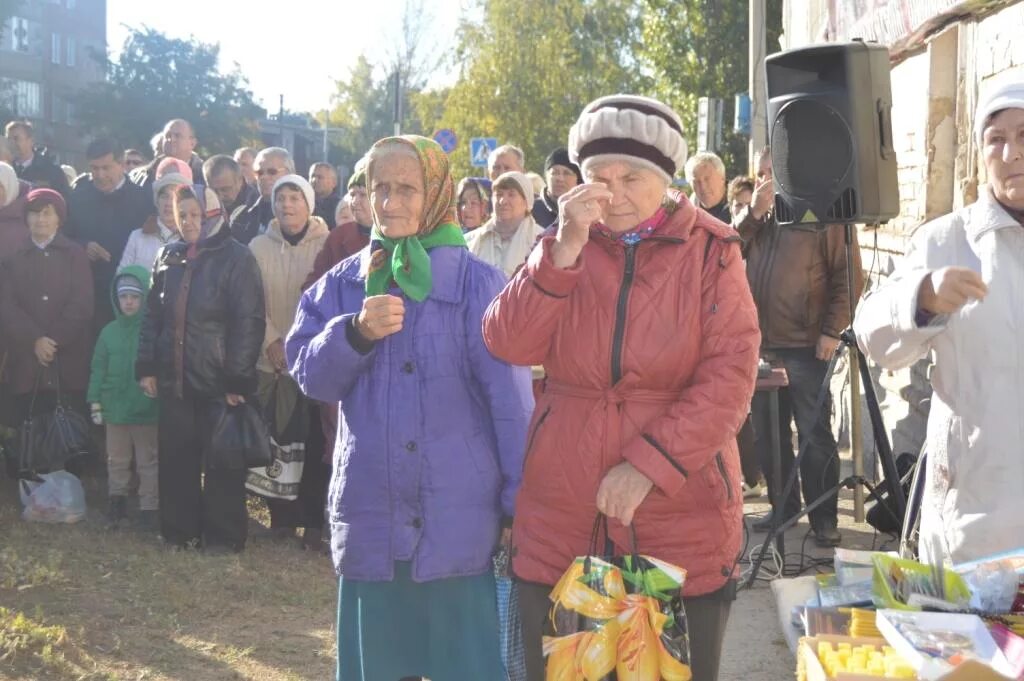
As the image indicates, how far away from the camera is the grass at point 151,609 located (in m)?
5.80

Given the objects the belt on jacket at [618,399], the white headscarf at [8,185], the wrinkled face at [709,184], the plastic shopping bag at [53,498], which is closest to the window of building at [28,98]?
the white headscarf at [8,185]

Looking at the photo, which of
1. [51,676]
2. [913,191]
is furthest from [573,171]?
[51,676]

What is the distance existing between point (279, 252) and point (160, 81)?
40933 mm

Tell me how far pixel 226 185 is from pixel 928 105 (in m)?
4.73

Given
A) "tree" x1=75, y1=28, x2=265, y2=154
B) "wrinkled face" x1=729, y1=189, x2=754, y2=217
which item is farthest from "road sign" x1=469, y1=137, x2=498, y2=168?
"tree" x1=75, y1=28, x2=265, y2=154

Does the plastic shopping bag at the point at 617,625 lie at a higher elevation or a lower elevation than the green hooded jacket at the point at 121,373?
lower

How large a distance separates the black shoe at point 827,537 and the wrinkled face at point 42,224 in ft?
16.4

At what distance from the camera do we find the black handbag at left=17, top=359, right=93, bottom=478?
26.8ft

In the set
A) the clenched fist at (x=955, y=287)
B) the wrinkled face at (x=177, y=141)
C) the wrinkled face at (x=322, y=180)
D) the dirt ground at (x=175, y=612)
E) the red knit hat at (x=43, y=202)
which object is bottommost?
the dirt ground at (x=175, y=612)

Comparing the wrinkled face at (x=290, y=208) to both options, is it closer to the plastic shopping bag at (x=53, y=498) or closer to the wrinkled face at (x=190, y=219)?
the wrinkled face at (x=190, y=219)

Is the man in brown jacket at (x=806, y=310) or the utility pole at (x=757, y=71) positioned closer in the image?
the man in brown jacket at (x=806, y=310)

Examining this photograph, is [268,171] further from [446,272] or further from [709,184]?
[446,272]

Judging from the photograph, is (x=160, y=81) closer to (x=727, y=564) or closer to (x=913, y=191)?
(x=913, y=191)

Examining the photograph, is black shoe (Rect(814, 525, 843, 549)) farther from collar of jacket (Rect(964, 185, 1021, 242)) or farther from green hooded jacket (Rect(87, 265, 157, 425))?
collar of jacket (Rect(964, 185, 1021, 242))
